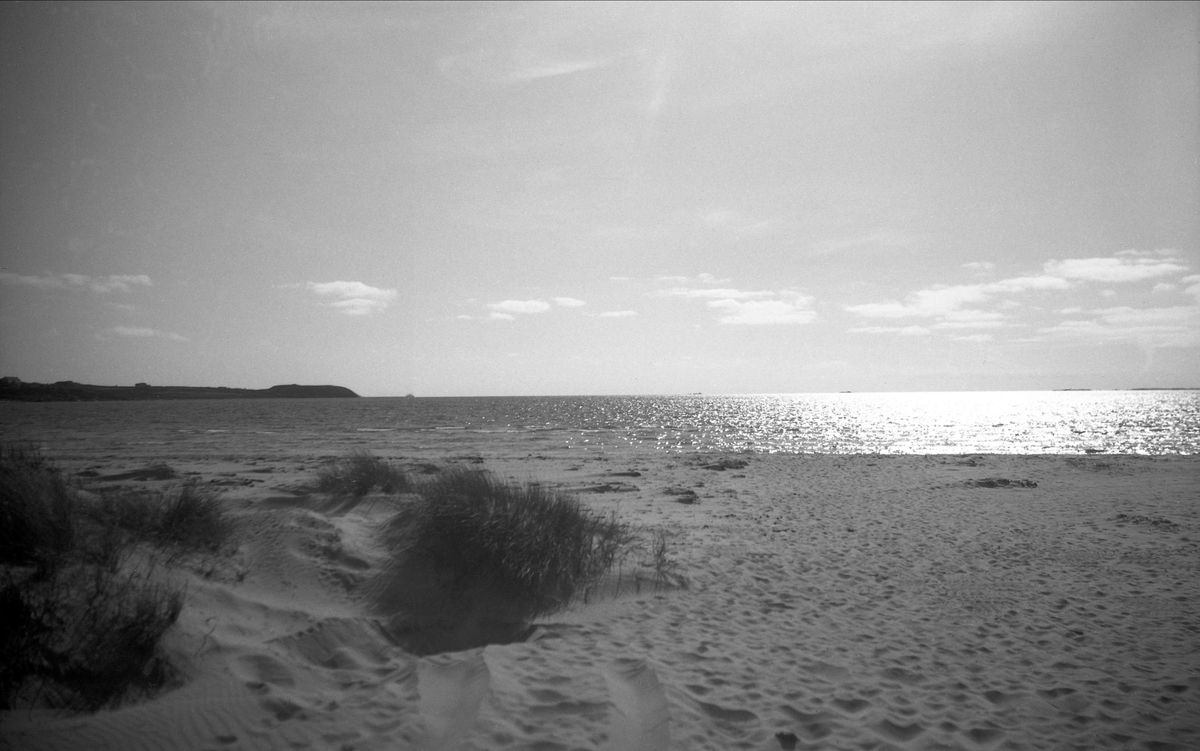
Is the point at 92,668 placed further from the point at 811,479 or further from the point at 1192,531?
the point at 811,479

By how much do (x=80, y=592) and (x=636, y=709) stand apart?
15.2ft

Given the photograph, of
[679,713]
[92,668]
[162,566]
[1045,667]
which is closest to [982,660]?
[1045,667]

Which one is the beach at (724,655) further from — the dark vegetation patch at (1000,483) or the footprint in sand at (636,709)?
the dark vegetation patch at (1000,483)

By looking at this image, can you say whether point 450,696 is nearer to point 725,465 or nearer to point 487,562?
point 487,562

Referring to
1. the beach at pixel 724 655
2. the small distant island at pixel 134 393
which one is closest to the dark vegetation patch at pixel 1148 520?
the beach at pixel 724 655

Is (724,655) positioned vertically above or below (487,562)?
below

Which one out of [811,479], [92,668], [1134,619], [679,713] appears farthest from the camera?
[811,479]

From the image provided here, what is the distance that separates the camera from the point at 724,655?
5.75 m

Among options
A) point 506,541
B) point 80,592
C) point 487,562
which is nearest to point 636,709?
point 487,562

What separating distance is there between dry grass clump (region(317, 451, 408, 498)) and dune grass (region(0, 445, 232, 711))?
3.25m

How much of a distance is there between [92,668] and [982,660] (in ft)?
25.0

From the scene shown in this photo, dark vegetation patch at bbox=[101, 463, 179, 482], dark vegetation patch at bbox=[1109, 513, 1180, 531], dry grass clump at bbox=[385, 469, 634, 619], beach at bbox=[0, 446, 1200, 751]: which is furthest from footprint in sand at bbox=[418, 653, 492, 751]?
dark vegetation patch at bbox=[101, 463, 179, 482]

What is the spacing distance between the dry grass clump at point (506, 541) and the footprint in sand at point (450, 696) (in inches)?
50.8

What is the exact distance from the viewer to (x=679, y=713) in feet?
15.3
